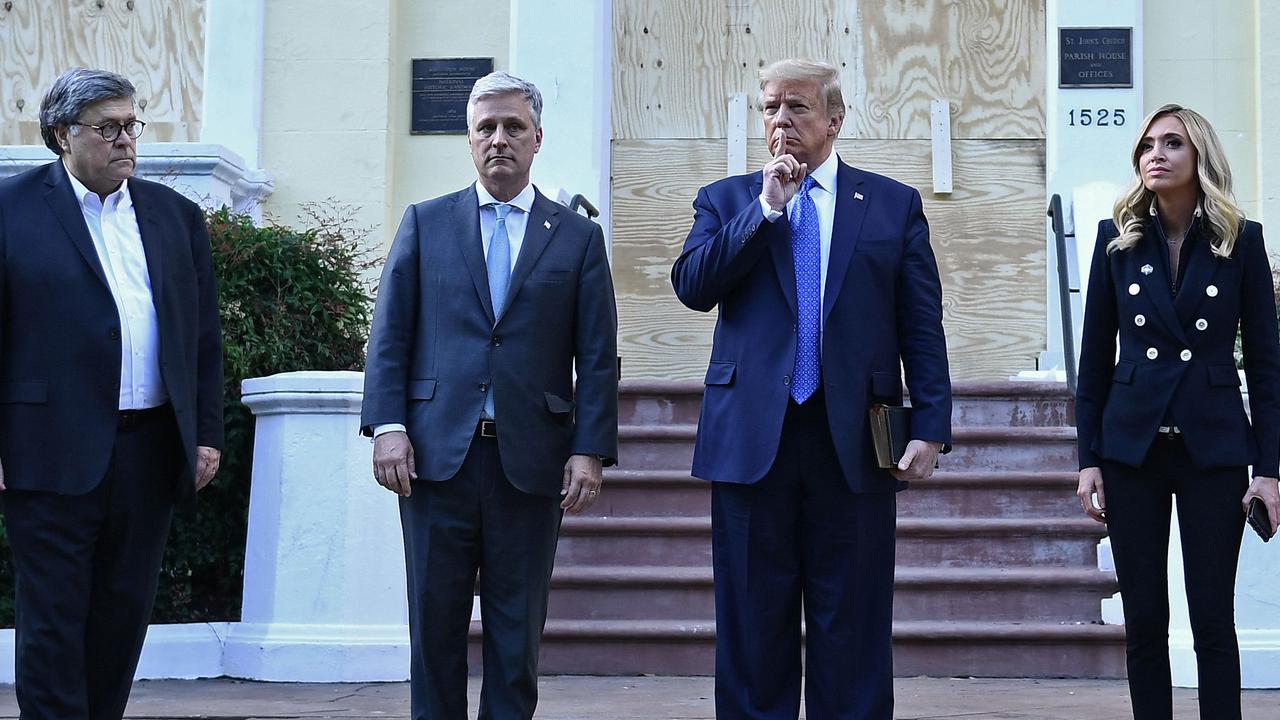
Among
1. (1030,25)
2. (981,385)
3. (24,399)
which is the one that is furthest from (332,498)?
(1030,25)

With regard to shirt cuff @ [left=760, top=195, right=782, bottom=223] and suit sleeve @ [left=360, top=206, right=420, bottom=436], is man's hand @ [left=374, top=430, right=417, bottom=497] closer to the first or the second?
suit sleeve @ [left=360, top=206, right=420, bottom=436]

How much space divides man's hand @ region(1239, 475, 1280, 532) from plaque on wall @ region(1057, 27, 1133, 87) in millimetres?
4791

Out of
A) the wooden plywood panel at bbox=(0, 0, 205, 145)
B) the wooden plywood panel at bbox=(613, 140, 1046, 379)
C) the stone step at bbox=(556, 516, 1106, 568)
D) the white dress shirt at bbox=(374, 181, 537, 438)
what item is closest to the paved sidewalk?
the stone step at bbox=(556, 516, 1106, 568)

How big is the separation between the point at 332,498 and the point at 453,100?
3408mm

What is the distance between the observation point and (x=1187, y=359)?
4.25 meters

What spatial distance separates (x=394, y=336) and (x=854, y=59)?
560cm

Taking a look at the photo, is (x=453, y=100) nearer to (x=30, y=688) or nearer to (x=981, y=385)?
(x=981, y=385)

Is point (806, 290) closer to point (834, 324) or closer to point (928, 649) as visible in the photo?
point (834, 324)

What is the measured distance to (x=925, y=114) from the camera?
357 inches

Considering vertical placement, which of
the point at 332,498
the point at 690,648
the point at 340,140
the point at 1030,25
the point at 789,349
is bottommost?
the point at 690,648

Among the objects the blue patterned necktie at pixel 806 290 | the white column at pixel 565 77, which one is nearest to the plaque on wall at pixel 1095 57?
the white column at pixel 565 77

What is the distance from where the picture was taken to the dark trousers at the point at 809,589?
3932 mm

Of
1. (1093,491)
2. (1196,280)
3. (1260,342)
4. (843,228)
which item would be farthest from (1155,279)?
(843,228)

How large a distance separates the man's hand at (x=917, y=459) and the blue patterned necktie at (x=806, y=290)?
0.93ft
